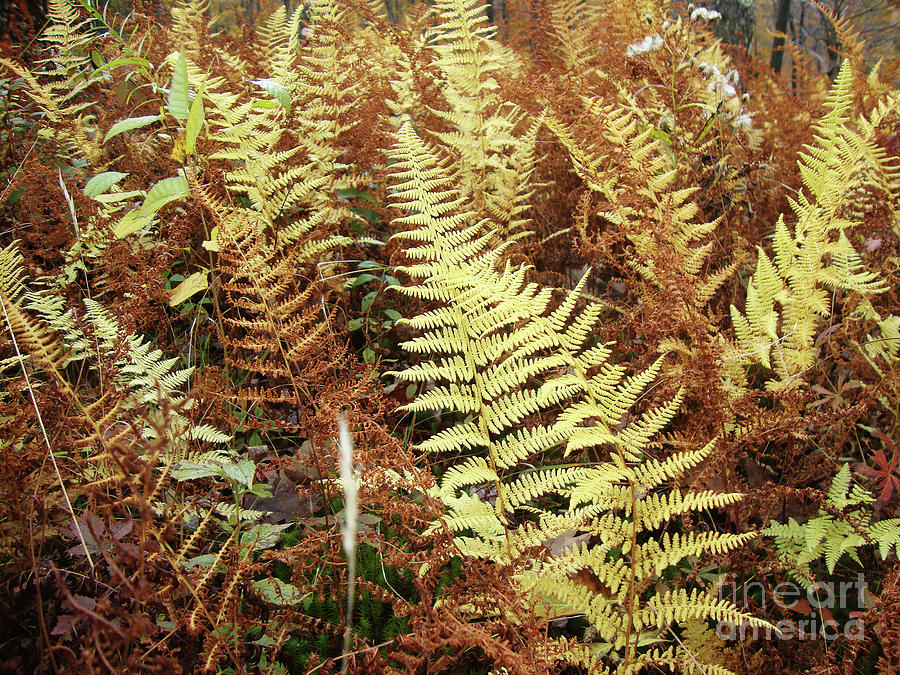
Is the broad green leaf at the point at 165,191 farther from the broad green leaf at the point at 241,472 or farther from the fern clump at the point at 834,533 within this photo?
the fern clump at the point at 834,533

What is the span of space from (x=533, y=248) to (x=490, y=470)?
173 cm

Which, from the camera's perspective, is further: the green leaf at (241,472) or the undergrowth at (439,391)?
the green leaf at (241,472)

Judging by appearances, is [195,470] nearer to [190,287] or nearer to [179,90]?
[190,287]

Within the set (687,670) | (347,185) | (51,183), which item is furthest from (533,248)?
(51,183)

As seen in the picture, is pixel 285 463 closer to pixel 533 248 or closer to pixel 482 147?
pixel 533 248

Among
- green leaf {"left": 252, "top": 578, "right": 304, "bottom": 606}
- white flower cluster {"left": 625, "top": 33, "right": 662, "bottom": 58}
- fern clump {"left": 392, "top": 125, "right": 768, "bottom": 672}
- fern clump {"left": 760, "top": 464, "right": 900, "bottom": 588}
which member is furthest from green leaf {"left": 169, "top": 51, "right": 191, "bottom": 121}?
white flower cluster {"left": 625, "top": 33, "right": 662, "bottom": 58}

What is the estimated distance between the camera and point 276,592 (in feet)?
5.64

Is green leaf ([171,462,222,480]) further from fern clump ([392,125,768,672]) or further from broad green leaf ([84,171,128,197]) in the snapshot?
broad green leaf ([84,171,128,197])

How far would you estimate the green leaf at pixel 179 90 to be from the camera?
5.73ft

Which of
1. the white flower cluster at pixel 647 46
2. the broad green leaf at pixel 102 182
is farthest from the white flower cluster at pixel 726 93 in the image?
the broad green leaf at pixel 102 182

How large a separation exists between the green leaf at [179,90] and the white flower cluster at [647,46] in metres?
3.31

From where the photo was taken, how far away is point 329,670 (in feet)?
5.71

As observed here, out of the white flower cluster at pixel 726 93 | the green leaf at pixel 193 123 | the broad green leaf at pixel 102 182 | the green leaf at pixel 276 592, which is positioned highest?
the white flower cluster at pixel 726 93

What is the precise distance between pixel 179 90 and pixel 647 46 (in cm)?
344
